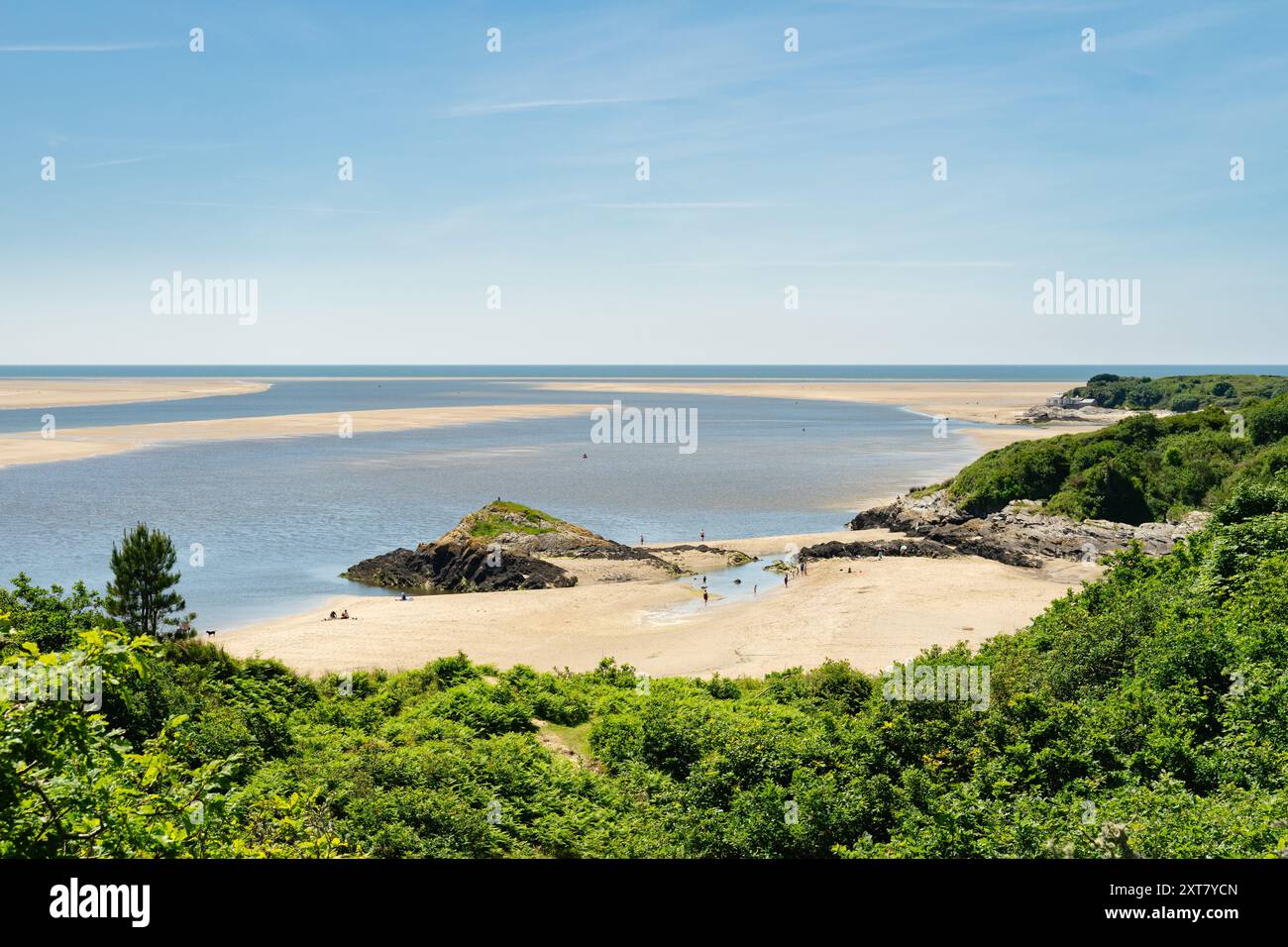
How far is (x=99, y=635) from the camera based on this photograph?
617cm

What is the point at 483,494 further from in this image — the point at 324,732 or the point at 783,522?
the point at 324,732

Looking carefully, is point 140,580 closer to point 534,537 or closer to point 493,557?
point 493,557

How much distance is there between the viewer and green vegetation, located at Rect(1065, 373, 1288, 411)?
155 metres

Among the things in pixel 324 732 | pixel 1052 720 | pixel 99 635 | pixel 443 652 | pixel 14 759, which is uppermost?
pixel 99 635

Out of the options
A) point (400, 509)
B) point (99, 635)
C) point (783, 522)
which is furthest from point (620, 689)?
point (400, 509)

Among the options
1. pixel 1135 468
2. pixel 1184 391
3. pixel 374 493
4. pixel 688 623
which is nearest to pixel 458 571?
pixel 688 623

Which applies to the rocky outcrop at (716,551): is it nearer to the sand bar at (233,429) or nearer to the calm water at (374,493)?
the calm water at (374,493)

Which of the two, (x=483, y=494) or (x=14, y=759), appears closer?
(x=14, y=759)

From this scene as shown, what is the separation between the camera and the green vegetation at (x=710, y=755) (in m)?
7.38

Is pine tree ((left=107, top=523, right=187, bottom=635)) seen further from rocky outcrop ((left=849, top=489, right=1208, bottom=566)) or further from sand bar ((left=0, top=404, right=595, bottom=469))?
sand bar ((left=0, top=404, right=595, bottom=469))

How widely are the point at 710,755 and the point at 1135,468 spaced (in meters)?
59.4

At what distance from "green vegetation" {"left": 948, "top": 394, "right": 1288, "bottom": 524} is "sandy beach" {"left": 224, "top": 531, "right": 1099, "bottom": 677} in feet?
42.8
